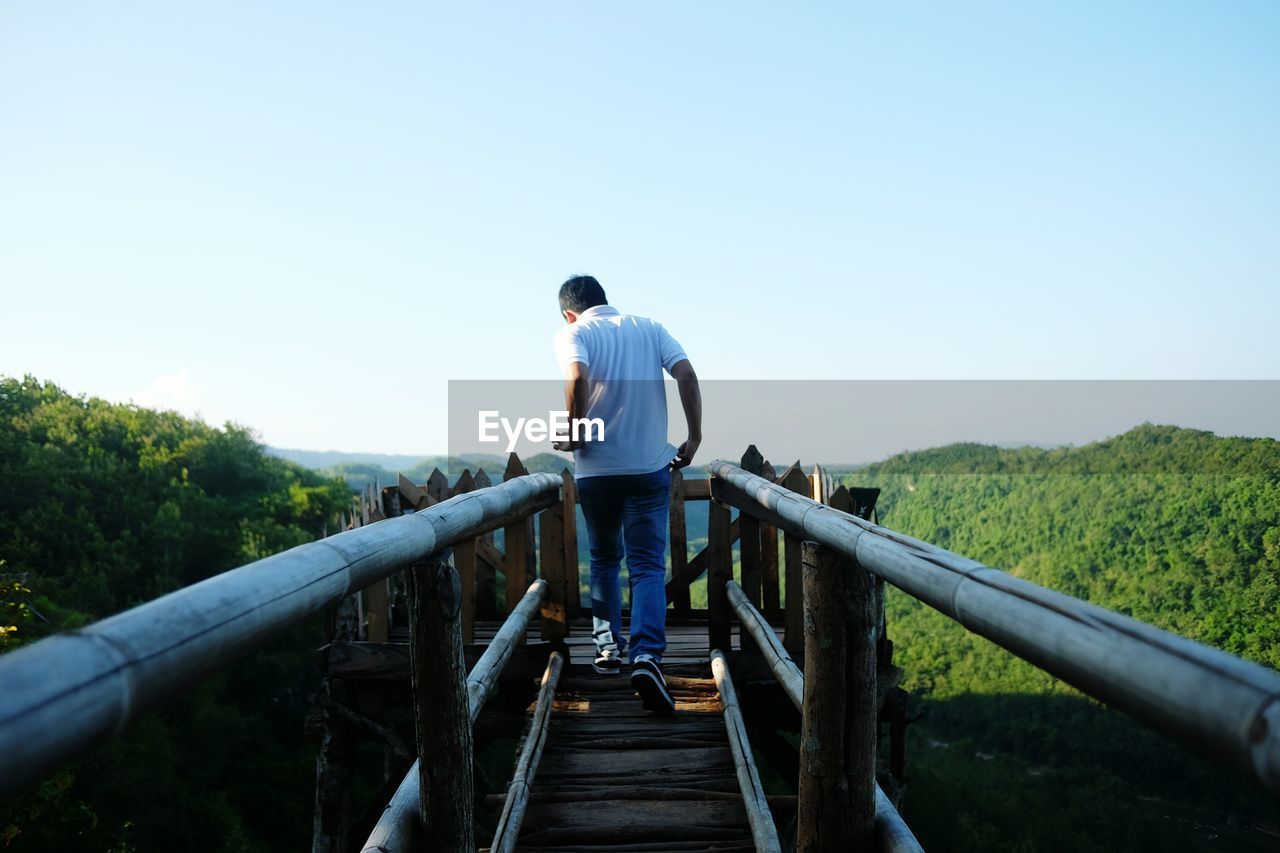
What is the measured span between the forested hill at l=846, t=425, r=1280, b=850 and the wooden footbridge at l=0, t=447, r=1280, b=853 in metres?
21.1

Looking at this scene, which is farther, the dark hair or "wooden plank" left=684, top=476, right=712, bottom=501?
"wooden plank" left=684, top=476, right=712, bottom=501

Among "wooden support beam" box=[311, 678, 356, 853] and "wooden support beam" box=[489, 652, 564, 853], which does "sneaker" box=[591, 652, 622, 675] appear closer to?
"wooden support beam" box=[489, 652, 564, 853]

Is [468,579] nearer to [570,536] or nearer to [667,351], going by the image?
[570,536]

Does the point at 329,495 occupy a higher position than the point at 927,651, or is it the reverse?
the point at 329,495

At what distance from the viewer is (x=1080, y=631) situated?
37.3 inches

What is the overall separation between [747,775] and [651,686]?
2.92 feet

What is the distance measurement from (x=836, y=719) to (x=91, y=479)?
2500 centimetres

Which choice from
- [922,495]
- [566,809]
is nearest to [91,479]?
[566,809]

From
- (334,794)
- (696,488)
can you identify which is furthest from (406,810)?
(334,794)

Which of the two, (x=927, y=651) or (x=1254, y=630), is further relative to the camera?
(x=927, y=651)

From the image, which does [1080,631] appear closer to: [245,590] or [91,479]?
[245,590]

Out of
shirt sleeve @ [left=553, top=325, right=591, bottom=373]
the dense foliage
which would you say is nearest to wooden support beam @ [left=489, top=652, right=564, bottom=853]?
shirt sleeve @ [left=553, top=325, right=591, bottom=373]

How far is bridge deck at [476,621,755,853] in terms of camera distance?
2.86m

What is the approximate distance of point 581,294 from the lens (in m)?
4.08
